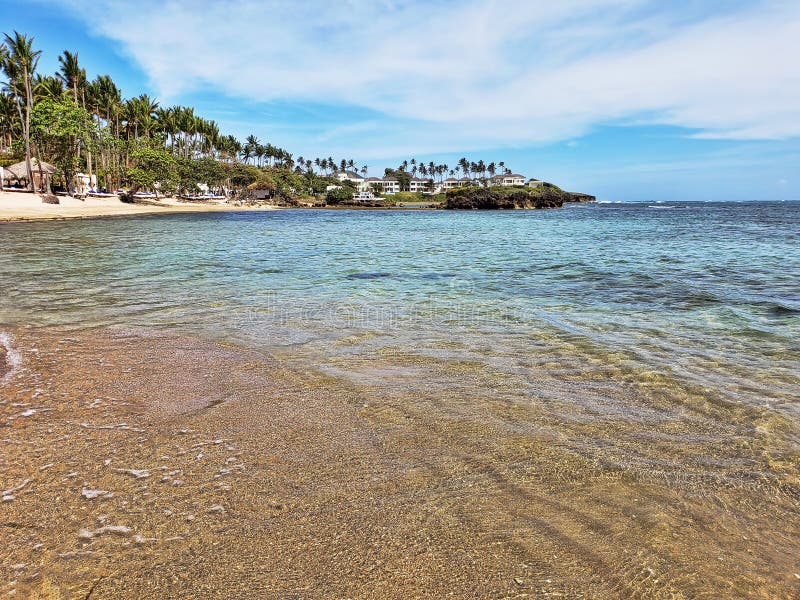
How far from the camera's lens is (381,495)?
3260 millimetres

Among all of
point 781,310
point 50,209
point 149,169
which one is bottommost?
point 781,310

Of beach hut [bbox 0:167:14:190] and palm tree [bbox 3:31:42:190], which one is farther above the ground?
palm tree [bbox 3:31:42:190]

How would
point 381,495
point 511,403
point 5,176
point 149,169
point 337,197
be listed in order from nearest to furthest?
1. point 381,495
2. point 511,403
3. point 5,176
4. point 149,169
5. point 337,197

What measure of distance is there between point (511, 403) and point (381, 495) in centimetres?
212

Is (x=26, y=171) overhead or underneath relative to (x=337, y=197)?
underneath

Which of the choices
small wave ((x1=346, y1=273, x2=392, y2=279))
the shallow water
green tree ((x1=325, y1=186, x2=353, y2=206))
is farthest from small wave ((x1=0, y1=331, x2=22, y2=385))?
green tree ((x1=325, y1=186, x2=353, y2=206))

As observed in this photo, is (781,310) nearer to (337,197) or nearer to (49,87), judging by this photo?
(49,87)

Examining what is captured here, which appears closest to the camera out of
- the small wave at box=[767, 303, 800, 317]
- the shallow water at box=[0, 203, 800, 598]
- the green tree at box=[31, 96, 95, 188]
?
the shallow water at box=[0, 203, 800, 598]

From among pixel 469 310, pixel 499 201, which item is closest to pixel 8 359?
pixel 469 310

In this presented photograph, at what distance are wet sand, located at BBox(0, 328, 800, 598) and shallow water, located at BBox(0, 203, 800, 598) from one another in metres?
0.02

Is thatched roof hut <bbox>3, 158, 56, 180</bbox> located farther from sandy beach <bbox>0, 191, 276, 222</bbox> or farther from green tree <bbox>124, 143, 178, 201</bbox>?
green tree <bbox>124, 143, 178, 201</bbox>

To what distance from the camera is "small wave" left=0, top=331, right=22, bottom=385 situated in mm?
5430

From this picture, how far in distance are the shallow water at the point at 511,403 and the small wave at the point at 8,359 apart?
124mm

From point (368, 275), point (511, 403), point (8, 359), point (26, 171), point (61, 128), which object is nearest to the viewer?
point (511, 403)
